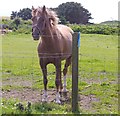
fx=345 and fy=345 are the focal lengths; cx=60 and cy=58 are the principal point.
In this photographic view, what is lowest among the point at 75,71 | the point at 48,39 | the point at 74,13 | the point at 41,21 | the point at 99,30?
the point at 75,71

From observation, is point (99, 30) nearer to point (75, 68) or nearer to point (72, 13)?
point (72, 13)

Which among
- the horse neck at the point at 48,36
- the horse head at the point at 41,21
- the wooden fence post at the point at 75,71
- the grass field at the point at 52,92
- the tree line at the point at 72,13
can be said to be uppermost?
the tree line at the point at 72,13

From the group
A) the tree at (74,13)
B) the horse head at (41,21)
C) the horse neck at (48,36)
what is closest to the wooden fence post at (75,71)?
the horse head at (41,21)

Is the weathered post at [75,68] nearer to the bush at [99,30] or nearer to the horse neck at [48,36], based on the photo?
the horse neck at [48,36]

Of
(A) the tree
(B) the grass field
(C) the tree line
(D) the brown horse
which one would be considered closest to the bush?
(C) the tree line

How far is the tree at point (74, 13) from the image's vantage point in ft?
260

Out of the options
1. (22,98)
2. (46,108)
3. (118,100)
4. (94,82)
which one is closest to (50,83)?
(94,82)

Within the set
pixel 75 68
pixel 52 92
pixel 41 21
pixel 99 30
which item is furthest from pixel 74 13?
pixel 75 68

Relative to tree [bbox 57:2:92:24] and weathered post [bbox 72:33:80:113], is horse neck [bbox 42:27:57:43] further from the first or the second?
tree [bbox 57:2:92:24]

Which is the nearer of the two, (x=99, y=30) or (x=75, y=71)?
(x=75, y=71)

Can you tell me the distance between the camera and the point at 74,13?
79.9 metres

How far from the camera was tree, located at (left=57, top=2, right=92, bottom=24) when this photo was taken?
79244mm

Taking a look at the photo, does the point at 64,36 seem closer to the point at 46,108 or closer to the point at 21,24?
the point at 46,108

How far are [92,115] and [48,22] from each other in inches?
112
